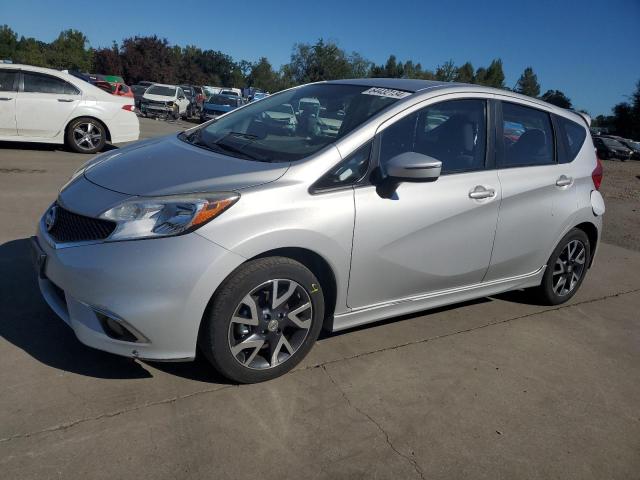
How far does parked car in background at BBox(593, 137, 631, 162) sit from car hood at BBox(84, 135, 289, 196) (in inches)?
1570

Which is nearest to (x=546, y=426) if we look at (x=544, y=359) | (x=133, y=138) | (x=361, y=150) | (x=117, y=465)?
(x=544, y=359)

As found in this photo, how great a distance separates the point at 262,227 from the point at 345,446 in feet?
3.81

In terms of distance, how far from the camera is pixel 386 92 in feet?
12.0

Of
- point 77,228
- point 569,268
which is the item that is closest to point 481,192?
point 569,268

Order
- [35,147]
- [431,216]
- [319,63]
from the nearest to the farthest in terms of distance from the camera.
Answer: [431,216] < [35,147] < [319,63]

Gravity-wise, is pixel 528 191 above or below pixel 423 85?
below

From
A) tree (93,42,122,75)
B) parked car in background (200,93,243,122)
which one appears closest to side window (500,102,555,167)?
parked car in background (200,93,243,122)

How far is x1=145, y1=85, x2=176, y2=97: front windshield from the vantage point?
26.8 meters

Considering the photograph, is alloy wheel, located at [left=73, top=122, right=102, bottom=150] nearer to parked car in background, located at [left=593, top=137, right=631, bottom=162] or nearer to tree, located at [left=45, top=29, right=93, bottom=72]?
parked car in background, located at [left=593, top=137, right=631, bottom=162]

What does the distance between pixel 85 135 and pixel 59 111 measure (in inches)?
25.1

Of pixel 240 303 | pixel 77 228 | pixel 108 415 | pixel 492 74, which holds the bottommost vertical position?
pixel 108 415

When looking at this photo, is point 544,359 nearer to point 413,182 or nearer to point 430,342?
point 430,342

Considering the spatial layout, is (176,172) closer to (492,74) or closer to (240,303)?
(240,303)

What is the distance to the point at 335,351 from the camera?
141 inches
